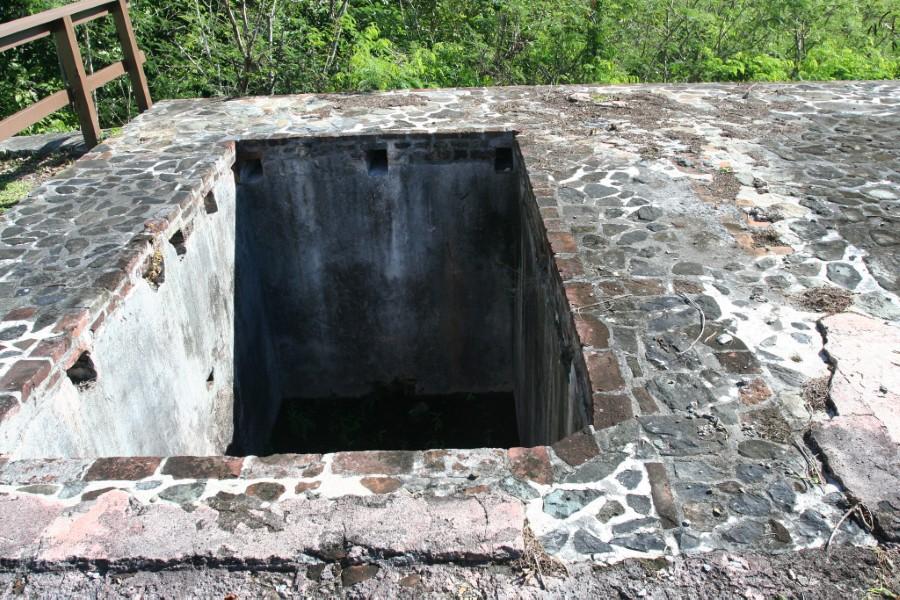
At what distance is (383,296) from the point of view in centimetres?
712

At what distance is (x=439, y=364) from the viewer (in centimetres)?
752

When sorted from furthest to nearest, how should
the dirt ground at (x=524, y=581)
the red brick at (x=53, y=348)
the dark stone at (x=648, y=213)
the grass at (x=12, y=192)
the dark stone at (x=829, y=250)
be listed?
the grass at (x=12, y=192), the dark stone at (x=648, y=213), the dark stone at (x=829, y=250), the red brick at (x=53, y=348), the dirt ground at (x=524, y=581)

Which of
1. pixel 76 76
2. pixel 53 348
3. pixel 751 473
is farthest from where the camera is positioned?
pixel 76 76

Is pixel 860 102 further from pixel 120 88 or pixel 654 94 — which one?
pixel 120 88

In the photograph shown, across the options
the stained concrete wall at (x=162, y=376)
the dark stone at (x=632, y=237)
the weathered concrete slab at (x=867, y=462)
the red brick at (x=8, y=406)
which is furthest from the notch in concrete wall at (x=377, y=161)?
the weathered concrete slab at (x=867, y=462)

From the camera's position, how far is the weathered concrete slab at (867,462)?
2640 millimetres

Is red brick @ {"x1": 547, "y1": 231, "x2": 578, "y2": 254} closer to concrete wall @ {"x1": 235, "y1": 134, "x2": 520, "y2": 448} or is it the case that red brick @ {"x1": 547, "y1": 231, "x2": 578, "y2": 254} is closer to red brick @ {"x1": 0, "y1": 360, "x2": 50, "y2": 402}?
concrete wall @ {"x1": 235, "y1": 134, "x2": 520, "y2": 448}

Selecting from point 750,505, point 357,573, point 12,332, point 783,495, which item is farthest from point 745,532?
point 12,332

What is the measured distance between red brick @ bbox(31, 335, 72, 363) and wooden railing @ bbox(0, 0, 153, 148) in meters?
2.40

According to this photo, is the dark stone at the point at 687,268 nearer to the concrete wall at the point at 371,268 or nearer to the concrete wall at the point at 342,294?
the concrete wall at the point at 342,294

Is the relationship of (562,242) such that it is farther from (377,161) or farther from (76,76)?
(76,76)

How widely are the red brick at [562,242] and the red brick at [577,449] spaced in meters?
1.50

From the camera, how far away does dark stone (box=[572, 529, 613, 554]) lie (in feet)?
8.40

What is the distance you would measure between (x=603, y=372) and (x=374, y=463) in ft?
3.59
